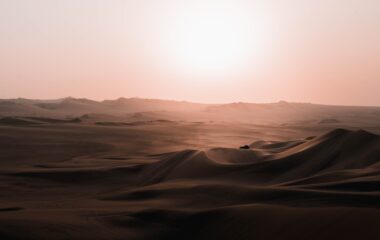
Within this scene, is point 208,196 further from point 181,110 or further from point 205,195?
point 181,110

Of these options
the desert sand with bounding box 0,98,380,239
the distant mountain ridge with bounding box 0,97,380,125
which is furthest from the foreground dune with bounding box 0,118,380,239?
the distant mountain ridge with bounding box 0,97,380,125

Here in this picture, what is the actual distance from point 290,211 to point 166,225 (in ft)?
4.28

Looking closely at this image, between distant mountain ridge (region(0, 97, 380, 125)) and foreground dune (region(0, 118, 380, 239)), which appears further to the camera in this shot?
distant mountain ridge (region(0, 97, 380, 125))

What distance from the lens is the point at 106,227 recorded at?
4465mm

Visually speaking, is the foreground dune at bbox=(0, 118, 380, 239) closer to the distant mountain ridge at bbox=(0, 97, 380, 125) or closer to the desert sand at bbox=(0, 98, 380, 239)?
the desert sand at bbox=(0, 98, 380, 239)

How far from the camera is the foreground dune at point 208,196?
159 inches

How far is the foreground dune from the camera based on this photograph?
4043 millimetres

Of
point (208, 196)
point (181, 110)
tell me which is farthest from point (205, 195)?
point (181, 110)

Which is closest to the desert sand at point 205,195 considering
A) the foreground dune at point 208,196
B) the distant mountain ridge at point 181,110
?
the foreground dune at point 208,196

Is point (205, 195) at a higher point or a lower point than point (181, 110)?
lower

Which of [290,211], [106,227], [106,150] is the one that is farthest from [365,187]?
[106,150]

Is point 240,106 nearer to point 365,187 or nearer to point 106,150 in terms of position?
point 106,150

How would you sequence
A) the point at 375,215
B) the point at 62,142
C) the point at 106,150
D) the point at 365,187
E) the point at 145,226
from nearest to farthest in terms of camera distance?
1. the point at 375,215
2. the point at 145,226
3. the point at 365,187
4. the point at 106,150
5. the point at 62,142

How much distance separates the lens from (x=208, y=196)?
6230mm
